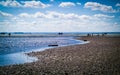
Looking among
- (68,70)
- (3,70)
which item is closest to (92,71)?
(68,70)

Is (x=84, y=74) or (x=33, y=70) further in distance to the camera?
(x=33, y=70)

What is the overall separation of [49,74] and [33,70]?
1.77 meters

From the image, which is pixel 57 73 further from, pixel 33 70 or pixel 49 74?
pixel 33 70

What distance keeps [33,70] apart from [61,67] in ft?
8.38

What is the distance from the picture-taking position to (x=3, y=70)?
14094 millimetres

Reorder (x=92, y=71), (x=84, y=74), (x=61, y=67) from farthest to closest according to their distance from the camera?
(x=61, y=67) → (x=92, y=71) → (x=84, y=74)

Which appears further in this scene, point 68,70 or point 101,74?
point 68,70

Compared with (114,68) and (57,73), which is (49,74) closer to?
(57,73)

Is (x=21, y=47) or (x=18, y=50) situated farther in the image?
(x=21, y=47)

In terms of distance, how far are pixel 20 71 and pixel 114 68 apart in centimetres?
805

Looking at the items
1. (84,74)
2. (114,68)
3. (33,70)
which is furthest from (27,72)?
(114,68)

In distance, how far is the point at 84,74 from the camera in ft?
41.2

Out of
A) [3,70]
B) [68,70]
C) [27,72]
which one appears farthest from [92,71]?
[3,70]

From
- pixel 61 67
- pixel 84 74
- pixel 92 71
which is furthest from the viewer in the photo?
pixel 61 67
